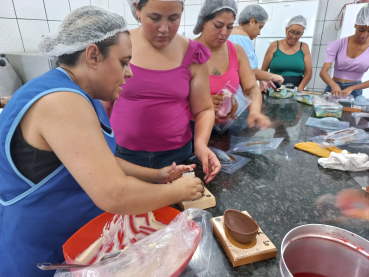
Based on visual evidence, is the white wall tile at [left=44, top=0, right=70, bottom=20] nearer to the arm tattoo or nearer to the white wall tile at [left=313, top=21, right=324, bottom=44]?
the arm tattoo

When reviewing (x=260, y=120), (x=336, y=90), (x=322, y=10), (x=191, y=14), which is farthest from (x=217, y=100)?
(x=322, y=10)

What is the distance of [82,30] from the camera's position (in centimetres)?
68

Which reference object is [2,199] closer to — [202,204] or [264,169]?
[202,204]

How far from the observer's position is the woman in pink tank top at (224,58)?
4.93ft

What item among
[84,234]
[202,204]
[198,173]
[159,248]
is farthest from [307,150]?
[84,234]

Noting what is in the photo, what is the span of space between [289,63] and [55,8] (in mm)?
2962

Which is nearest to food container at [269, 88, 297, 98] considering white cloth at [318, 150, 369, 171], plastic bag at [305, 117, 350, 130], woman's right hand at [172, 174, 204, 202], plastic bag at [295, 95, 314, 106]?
plastic bag at [295, 95, 314, 106]

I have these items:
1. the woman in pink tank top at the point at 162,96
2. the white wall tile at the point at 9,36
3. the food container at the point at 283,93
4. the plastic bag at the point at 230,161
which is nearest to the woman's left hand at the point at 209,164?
the woman in pink tank top at the point at 162,96

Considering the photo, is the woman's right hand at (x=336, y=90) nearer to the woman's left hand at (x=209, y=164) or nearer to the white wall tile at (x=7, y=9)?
the woman's left hand at (x=209, y=164)

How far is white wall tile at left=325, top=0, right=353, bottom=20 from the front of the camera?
3.96 m

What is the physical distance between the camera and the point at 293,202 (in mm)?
936

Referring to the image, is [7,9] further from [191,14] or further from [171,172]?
[191,14]

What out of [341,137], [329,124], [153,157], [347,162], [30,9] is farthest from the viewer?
[30,9]

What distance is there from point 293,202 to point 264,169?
0.26m
